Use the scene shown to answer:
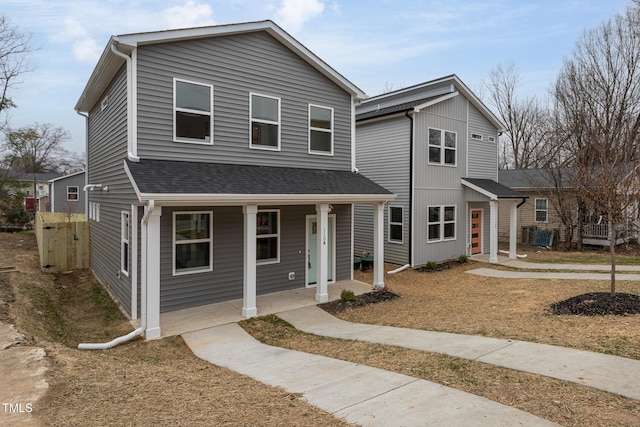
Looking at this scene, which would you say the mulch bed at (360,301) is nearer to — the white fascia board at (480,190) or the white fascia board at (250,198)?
the white fascia board at (250,198)

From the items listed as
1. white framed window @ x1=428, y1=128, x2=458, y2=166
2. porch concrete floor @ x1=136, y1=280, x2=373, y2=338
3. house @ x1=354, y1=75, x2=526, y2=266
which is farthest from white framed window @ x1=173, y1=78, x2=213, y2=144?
white framed window @ x1=428, y1=128, x2=458, y2=166

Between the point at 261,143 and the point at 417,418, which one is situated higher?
the point at 261,143

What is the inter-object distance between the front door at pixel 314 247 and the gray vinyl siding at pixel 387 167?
167 inches

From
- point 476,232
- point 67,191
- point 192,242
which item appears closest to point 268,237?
point 192,242

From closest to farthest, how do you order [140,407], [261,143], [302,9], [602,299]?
[140,407], [602,299], [261,143], [302,9]

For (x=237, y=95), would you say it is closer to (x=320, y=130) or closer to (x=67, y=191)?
(x=320, y=130)

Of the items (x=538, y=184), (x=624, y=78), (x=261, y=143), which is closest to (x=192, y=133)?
(x=261, y=143)

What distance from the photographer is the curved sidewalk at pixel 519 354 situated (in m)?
4.69

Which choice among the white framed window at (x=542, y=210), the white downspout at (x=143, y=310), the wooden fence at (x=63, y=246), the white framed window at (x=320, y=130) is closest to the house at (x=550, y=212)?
the white framed window at (x=542, y=210)

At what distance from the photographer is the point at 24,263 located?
13258mm

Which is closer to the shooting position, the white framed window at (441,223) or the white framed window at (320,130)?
the white framed window at (320,130)

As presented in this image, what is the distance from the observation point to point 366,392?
14.9ft

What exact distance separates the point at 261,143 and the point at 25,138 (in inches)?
984

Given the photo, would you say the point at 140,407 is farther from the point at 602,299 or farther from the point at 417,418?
the point at 602,299
